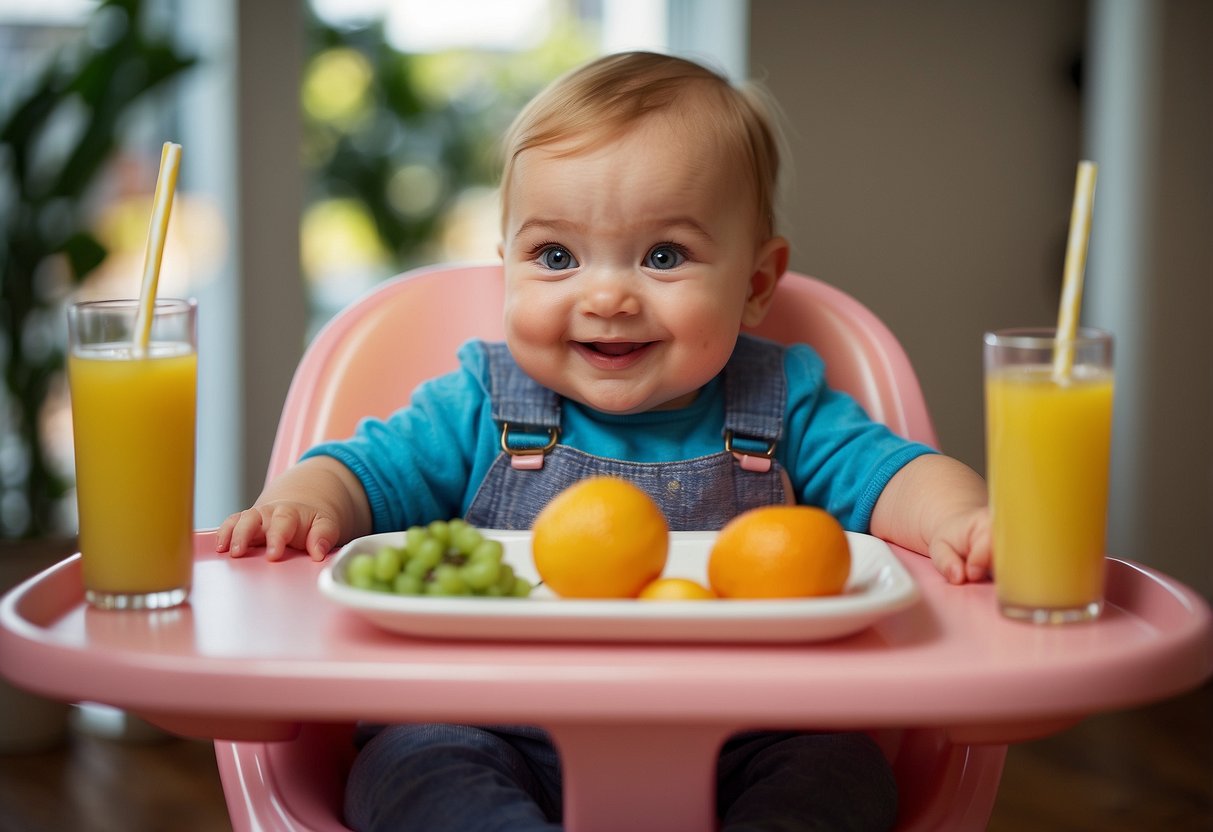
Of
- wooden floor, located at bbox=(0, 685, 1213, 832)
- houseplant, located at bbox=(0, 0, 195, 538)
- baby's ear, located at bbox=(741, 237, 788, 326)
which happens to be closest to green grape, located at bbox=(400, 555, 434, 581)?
baby's ear, located at bbox=(741, 237, 788, 326)

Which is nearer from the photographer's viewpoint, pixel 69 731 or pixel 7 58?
pixel 69 731

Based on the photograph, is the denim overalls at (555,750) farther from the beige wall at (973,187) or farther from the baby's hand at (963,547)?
the beige wall at (973,187)

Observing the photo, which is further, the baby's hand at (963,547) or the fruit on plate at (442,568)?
the baby's hand at (963,547)

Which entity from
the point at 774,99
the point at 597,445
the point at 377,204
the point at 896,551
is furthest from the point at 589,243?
the point at 377,204

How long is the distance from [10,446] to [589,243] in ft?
5.66

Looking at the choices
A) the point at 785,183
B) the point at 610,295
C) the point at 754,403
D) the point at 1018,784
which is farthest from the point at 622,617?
the point at 785,183

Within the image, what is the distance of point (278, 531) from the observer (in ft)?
3.45

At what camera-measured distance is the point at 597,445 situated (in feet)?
4.38

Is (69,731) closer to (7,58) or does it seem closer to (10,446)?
(10,446)

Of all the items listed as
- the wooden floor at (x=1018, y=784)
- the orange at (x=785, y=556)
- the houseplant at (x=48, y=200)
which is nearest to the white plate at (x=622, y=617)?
the orange at (x=785, y=556)

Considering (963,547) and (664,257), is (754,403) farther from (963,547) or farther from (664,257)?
(963,547)

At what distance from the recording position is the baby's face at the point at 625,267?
1.22m

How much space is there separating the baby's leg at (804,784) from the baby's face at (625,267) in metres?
0.35

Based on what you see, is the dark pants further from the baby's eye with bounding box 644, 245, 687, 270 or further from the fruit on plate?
the baby's eye with bounding box 644, 245, 687, 270
